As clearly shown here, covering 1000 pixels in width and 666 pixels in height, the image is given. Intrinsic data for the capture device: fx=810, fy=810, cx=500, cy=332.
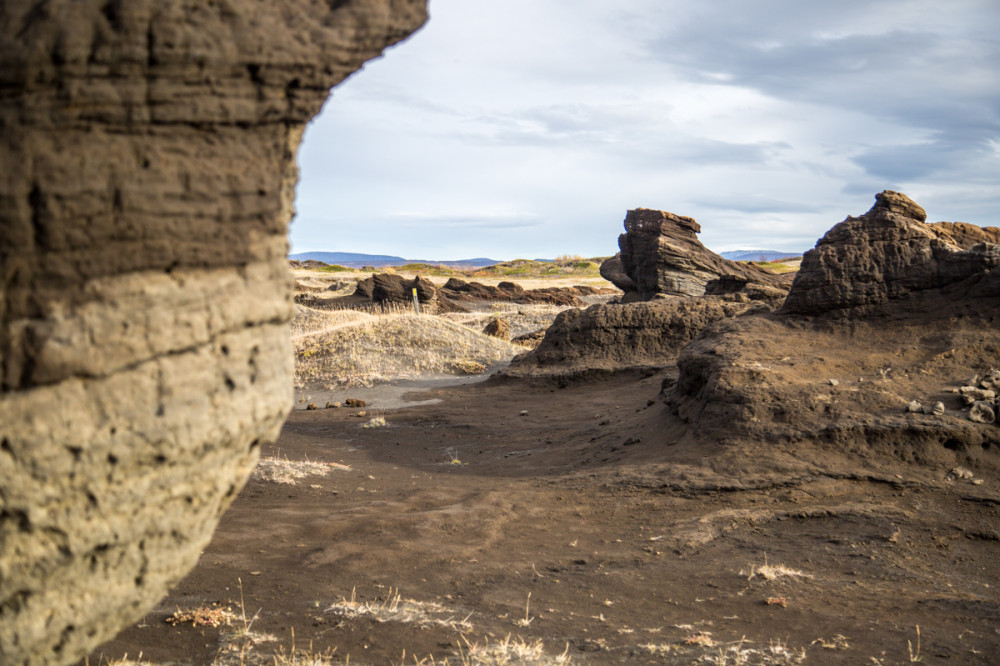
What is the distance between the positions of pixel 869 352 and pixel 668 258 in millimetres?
17756

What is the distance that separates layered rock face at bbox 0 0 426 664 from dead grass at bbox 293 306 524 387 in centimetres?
1791

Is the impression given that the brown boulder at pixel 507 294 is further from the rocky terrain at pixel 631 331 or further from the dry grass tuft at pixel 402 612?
the dry grass tuft at pixel 402 612

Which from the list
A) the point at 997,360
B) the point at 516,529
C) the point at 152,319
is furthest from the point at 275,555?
the point at 997,360

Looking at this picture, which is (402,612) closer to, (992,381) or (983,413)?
(983,413)

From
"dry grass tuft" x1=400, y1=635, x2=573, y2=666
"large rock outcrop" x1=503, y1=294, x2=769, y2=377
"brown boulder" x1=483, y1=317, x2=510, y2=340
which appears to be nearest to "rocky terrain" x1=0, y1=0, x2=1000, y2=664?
"dry grass tuft" x1=400, y1=635, x2=573, y2=666

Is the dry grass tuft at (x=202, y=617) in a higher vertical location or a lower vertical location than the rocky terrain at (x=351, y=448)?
lower

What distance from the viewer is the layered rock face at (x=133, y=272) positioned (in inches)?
115

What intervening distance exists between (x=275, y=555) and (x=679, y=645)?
366 cm

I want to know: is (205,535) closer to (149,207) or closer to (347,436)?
(149,207)

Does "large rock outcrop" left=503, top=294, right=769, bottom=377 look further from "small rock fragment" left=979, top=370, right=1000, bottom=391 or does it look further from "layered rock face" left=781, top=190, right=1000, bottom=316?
"small rock fragment" left=979, top=370, right=1000, bottom=391

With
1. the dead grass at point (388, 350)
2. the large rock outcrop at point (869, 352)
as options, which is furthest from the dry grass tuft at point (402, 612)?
the dead grass at point (388, 350)

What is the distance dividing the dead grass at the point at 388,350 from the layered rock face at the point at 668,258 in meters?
5.32

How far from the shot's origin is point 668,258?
2755 centimetres

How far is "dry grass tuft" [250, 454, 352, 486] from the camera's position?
32.6 feet
